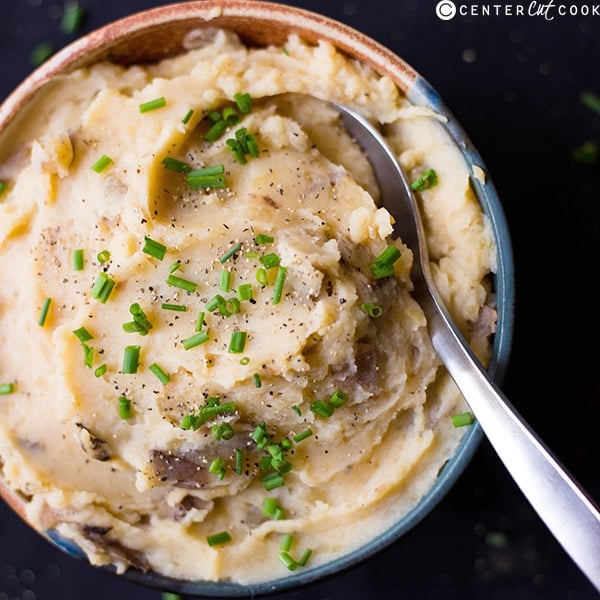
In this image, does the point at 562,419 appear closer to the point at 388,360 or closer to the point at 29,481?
the point at 388,360

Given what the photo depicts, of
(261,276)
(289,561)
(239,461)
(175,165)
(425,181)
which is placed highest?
(175,165)

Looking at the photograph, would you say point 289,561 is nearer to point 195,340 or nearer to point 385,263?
point 195,340

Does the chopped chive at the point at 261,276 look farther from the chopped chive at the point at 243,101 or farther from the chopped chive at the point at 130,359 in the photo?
the chopped chive at the point at 243,101

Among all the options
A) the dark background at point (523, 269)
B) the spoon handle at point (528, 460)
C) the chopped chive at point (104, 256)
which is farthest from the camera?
the dark background at point (523, 269)

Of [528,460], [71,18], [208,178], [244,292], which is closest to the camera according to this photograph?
[528,460]

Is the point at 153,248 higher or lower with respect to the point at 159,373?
higher

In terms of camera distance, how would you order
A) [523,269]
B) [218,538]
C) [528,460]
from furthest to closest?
[523,269], [218,538], [528,460]

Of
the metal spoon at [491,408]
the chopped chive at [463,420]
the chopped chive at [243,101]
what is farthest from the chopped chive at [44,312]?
the chopped chive at [463,420]

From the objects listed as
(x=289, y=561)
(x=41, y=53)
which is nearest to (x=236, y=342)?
(x=289, y=561)
